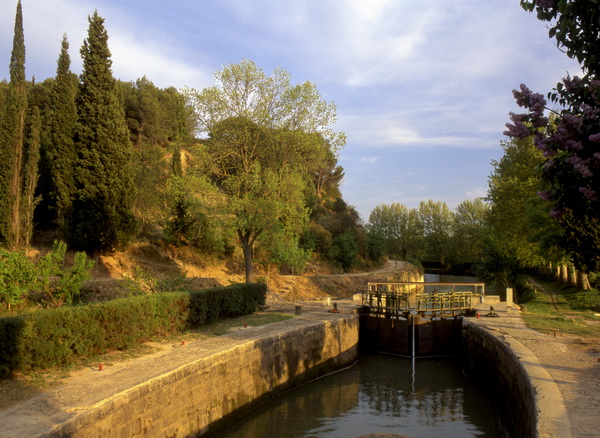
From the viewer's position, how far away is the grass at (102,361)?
29.2 feet

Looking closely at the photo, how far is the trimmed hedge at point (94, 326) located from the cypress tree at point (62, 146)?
12474 mm

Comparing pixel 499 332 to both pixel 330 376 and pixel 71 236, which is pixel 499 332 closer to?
pixel 330 376

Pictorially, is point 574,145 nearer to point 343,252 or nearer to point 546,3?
point 546,3

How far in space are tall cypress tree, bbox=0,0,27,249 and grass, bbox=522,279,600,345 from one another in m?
22.4

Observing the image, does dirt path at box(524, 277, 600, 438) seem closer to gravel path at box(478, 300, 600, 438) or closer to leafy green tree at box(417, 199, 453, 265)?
gravel path at box(478, 300, 600, 438)

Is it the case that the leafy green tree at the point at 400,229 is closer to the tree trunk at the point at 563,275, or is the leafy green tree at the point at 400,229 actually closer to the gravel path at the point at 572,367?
the tree trunk at the point at 563,275

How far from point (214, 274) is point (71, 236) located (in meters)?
9.19

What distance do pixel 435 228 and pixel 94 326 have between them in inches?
3011

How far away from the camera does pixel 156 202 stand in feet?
108

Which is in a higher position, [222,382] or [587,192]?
[587,192]

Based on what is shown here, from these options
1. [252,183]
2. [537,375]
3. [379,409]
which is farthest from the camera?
[252,183]

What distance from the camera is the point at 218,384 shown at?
11969 millimetres

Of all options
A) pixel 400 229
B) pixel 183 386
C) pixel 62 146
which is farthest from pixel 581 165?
pixel 400 229

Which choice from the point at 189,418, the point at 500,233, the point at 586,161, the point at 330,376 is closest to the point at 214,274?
the point at 330,376
